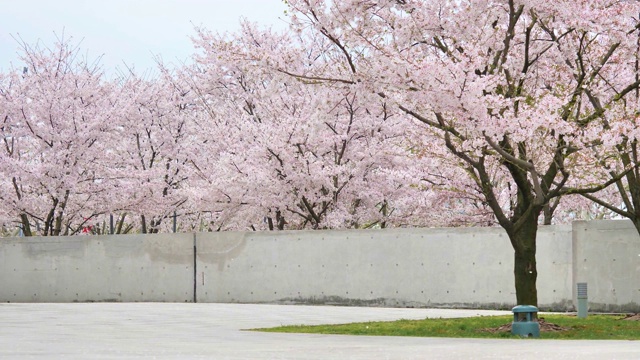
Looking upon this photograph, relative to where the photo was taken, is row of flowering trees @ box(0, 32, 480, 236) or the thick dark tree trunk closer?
the thick dark tree trunk

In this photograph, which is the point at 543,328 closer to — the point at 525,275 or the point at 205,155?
the point at 525,275

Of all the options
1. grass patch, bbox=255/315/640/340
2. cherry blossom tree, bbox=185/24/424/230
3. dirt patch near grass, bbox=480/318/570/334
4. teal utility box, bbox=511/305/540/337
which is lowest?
grass patch, bbox=255/315/640/340

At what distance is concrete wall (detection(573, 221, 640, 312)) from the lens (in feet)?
80.8

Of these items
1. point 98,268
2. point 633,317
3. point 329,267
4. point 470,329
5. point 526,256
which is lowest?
point 633,317

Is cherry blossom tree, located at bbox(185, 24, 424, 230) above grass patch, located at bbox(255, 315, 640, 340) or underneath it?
above

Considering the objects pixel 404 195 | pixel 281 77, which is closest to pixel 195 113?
pixel 404 195

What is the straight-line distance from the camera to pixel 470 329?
18.2 meters

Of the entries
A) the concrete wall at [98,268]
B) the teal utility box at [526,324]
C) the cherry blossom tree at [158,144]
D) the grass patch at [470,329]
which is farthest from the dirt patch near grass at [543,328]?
the cherry blossom tree at [158,144]

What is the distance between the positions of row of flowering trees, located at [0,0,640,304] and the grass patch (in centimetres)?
127

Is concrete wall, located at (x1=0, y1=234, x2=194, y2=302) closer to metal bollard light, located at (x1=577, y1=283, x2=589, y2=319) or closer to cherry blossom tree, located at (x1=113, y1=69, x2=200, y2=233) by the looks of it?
cherry blossom tree, located at (x1=113, y1=69, x2=200, y2=233)

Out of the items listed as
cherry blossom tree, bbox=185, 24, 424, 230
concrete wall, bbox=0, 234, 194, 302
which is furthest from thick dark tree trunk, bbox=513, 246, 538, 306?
concrete wall, bbox=0, 234, 194, 302

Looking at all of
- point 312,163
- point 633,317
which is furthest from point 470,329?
point 312,163

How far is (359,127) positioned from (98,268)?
947 cm

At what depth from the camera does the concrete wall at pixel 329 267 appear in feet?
82.7
